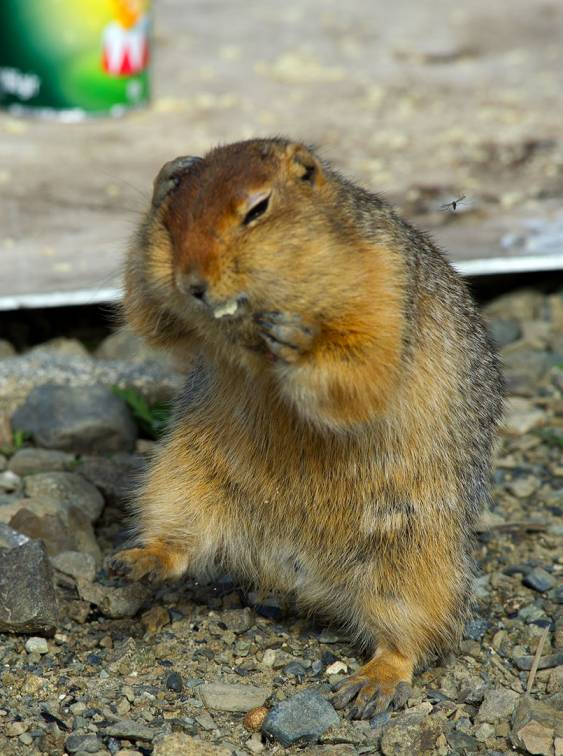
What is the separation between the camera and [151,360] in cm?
570

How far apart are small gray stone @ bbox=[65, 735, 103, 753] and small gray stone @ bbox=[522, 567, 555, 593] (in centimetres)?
165

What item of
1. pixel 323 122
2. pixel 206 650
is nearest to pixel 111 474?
pixel 206 650

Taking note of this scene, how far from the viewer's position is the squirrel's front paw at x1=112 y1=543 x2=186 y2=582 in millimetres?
3818

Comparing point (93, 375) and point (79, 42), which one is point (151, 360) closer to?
point (93, 375)

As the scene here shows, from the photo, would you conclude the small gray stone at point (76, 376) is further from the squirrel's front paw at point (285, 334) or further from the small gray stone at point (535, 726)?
the small gray stone at point (535, 726)

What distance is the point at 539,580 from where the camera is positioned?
14.2ft

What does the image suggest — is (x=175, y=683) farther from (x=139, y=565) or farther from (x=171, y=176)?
(x=171, y=176)

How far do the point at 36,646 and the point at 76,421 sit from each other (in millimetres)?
1410

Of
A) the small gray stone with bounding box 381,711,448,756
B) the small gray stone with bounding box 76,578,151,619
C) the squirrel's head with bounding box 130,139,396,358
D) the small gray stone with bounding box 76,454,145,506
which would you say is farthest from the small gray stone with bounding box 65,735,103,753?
the small gray stone with bounding box 76,454,145,506

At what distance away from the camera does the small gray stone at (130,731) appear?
344cm

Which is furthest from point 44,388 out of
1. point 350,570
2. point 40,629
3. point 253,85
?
point 253,85

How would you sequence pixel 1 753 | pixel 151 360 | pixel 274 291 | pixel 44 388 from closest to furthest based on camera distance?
pixel 274 291, pixel 1 753, pixel 44 388, pixel 151 360

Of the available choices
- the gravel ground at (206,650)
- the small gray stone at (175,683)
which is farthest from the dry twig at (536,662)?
the small gray stone at (175,683)

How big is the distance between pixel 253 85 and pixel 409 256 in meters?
5.09
